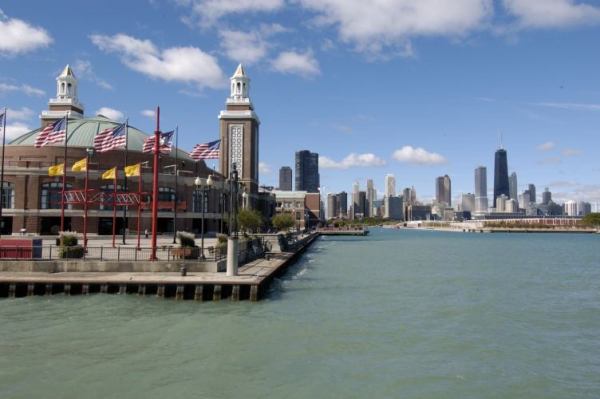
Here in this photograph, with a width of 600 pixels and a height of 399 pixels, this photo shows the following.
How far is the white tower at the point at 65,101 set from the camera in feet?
409

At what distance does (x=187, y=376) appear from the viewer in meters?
20.0

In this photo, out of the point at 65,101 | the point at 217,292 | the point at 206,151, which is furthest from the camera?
the point at 65,101

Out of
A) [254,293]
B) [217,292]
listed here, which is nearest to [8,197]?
[217,292]

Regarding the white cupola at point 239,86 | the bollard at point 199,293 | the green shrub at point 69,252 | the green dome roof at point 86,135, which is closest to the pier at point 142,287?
the bollard at point 199,293

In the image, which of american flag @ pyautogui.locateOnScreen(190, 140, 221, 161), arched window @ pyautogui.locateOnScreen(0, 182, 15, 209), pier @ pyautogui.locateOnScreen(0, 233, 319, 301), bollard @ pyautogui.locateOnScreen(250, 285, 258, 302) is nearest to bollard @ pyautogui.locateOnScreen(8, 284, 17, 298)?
pier @ pyautogui.locateOnScreen(0, 233, 319, 301)

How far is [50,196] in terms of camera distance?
288 ft

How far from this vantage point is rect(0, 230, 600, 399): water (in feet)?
63.6

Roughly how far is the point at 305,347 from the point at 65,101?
386ft

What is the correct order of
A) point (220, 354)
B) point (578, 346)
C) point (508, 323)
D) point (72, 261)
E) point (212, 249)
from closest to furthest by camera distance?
point (220, 354), point (578, 346), point (508, 323), point (72, 261), point (212, 249)

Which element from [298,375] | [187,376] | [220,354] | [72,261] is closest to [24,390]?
[187,376]

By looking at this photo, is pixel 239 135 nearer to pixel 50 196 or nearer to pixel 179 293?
pixel 50 196

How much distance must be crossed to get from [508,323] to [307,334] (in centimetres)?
1218

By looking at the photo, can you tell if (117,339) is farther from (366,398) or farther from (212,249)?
(212,249)

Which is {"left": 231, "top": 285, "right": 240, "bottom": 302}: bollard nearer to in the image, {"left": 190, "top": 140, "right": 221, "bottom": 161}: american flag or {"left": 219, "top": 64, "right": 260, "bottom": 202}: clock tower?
{"left": 190, "top": 140, "right": 221, "bottom": 161}: american flag
